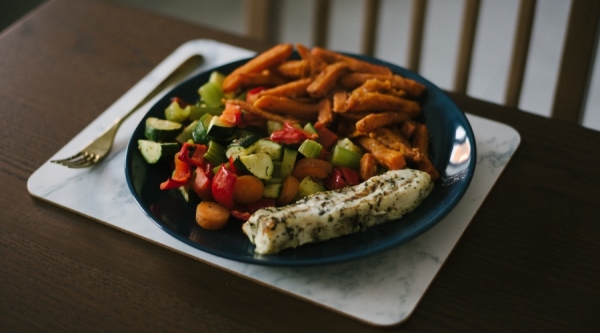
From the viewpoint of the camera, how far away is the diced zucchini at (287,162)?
1.60m

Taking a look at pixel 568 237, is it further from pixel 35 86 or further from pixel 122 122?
pixel 35 86

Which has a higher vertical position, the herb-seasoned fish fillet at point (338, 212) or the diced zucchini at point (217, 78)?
the diced zucchini at point (217, 78)

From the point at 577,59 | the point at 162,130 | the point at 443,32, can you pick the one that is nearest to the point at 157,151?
the point at 162,130

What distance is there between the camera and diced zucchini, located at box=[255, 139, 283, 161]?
161cm

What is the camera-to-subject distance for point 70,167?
175cm

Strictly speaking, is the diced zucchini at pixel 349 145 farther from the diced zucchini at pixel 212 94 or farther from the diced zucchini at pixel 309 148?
the diced zucchini at pixel 212 94

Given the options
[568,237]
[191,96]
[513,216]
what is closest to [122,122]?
[191,96]

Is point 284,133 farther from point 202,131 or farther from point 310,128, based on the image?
point 202,131

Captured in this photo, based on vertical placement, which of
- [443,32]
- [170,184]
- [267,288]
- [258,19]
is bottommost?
[443,32]

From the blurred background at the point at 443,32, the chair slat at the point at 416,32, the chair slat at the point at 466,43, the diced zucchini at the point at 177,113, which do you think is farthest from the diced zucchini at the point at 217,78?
the blurred background at the point at 443,32

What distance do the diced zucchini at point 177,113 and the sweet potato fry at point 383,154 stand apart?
0.48 m

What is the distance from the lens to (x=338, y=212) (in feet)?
4.66

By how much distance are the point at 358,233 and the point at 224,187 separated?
12.7 inches

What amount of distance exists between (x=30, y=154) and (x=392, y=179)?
1.02m
